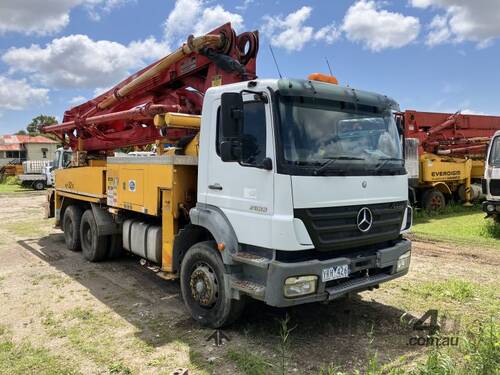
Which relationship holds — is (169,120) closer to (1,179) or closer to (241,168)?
(241,168)

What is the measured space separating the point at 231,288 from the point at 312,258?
856 mm

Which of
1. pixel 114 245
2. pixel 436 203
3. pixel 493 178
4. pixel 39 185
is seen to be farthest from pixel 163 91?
pixel 39 185

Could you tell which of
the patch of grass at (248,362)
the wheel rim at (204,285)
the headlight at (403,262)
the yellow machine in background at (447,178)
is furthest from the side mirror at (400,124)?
the yellow machine in background at (447,178)

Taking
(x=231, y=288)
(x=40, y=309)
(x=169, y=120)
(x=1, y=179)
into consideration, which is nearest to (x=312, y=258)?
(x=231, y=288)

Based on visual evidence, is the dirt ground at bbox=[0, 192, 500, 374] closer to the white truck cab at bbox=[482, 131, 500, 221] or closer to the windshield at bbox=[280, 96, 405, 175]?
the windshield at bbox=[280, 96, 405, 175]

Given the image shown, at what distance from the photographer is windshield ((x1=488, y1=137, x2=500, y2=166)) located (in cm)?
984

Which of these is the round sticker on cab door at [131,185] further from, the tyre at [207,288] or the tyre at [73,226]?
the tyre at [73,226]

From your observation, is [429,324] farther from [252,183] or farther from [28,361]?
[28,361]

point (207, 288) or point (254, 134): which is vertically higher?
point (254, 134)

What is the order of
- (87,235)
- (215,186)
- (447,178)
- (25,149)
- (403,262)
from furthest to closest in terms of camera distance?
(25,149)
(447,178)
(87,235)
(403,262)
(215,186)

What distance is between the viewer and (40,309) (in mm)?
5512

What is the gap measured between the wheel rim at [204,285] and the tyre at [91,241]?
3.38 m

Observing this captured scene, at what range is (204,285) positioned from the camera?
4.73 metres

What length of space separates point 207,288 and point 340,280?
1.39 m
